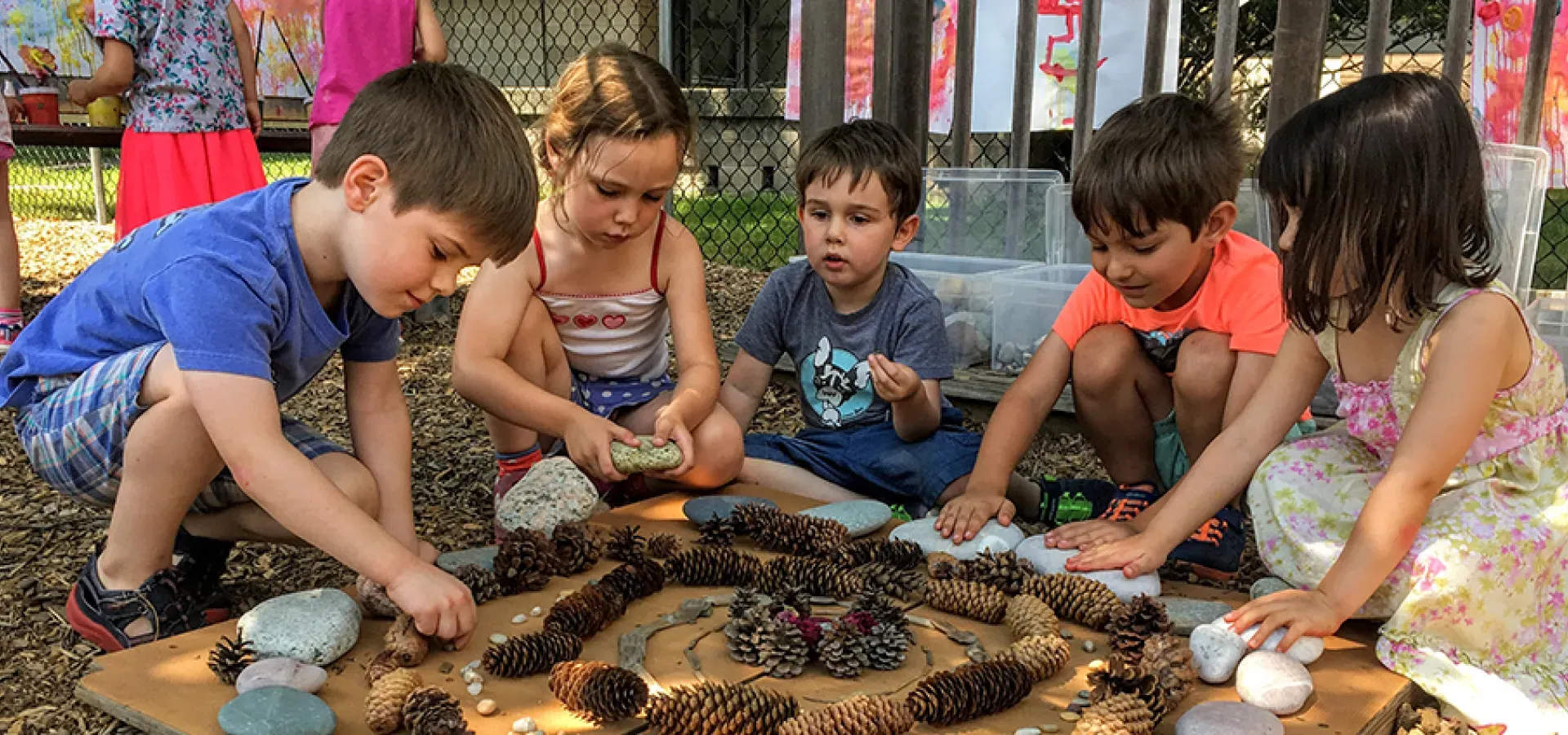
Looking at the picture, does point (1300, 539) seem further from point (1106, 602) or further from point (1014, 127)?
point (1014, 127)

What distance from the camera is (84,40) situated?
7.63 m

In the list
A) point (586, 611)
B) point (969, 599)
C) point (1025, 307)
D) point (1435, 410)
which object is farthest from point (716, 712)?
point (1025, 307)

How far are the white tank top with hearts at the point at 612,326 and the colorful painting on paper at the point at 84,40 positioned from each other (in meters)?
4.87

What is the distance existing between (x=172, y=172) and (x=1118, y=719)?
13.3ft

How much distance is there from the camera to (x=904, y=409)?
2953 mm

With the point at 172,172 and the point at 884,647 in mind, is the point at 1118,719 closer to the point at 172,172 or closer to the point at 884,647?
the point at 884,647

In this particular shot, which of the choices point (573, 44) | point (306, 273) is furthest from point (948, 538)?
point (573, 44)

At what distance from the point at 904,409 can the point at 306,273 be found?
1.42 m

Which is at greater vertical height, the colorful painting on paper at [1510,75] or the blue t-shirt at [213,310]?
the colorful painting on paper at [1510,75]

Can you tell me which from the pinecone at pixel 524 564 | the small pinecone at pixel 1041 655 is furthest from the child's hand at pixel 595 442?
the small pinecone at pixel 1041 655

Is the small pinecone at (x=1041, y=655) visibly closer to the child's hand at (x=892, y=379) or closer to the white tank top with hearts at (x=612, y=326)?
the child's hand at (x=892, y=379)

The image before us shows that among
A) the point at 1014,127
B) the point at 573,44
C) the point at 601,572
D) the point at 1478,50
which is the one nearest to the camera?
the point at 601,572

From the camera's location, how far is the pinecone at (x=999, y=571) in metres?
2.32

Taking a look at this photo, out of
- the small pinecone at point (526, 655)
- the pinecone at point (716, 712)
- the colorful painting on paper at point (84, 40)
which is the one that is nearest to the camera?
the pinecone at point (716, 712)
